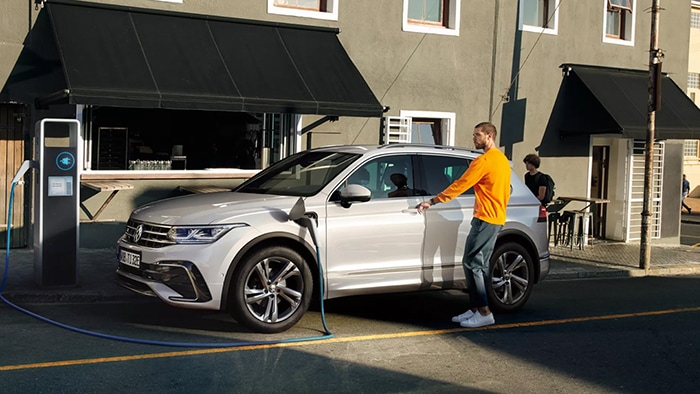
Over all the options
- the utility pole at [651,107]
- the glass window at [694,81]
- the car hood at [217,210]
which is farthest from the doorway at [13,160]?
the glass window at [694,81]

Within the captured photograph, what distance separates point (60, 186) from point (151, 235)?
2.26m

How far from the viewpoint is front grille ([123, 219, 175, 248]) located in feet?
23.7

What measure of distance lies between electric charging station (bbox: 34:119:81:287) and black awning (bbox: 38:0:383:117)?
1.49m

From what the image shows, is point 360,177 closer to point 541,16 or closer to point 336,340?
point 336,340

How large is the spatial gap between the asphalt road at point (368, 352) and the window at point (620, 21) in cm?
954

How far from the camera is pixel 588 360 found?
6883 mm

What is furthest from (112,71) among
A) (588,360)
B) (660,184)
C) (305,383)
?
(660,184)

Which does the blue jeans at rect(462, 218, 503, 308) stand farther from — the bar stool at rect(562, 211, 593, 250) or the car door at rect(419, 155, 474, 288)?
the bar stool at rect(562, 211, 593, 250)

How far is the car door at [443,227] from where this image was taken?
325 inches

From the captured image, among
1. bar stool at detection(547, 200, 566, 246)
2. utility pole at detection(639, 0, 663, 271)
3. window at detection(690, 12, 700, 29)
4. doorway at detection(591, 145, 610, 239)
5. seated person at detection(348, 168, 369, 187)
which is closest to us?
seated person at detection(348, 168, 369, 187)

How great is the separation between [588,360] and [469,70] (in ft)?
30.4

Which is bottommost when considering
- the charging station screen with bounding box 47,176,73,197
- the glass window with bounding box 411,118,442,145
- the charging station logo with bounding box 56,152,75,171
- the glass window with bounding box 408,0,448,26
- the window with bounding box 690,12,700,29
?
the charging station screen with bounding box 47,176,73,197

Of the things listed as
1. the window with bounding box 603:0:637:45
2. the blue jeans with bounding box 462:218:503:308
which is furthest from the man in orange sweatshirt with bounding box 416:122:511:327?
the window with bounding box 603:0:637:45

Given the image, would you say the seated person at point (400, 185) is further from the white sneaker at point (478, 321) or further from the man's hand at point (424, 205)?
the white sneaker at point (478, 321)
